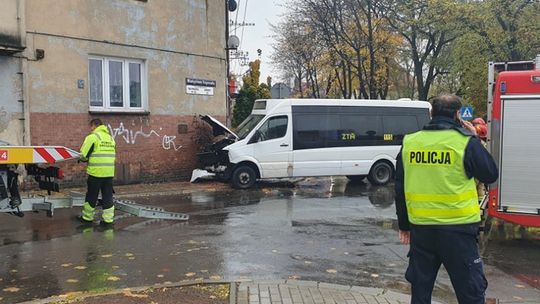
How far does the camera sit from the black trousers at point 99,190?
9195 millimetres

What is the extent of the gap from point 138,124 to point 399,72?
1028 inches

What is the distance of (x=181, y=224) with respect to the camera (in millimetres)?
9430

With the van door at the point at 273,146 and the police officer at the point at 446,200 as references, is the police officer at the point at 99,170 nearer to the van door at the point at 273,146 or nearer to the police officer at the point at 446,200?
the van door at the point at 273,146

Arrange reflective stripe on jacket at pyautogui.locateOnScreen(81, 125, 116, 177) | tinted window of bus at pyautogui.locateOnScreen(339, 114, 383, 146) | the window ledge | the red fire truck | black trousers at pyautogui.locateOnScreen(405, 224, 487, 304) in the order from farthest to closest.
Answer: tinted window of bus at pyautogui.locateOnScreen(339, 114, 383, 146), the window ledge, reflective stripe on jacket at pyautogui.locateOnScreen(81, 125, 116, 177), the red fire truck, black trousers at pyautogui.locateOnScreen(405, 224, 487, 304)

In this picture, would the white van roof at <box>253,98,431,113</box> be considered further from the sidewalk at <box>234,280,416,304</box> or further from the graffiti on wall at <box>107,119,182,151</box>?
the sidewalk at <box>234,280,416,304</box>

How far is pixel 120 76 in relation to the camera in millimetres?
14984

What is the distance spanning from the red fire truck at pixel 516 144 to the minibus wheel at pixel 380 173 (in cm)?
766

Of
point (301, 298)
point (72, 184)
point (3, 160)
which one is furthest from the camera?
point (72, 184)

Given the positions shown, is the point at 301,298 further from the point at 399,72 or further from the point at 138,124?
the point at 399,72

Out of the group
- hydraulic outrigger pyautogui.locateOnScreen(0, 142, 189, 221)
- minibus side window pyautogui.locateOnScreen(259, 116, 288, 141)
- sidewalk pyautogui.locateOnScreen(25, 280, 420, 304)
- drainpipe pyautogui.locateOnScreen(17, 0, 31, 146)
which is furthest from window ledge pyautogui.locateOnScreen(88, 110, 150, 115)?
sidewalk pyautogui.locateOnScreen(25, 280, 420, 304)

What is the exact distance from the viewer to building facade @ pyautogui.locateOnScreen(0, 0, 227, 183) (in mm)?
12633

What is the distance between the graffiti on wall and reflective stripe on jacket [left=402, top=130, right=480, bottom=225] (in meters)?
11.8

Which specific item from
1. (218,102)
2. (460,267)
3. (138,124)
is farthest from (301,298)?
(218,102)

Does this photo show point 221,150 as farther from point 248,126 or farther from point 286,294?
point 286,294
